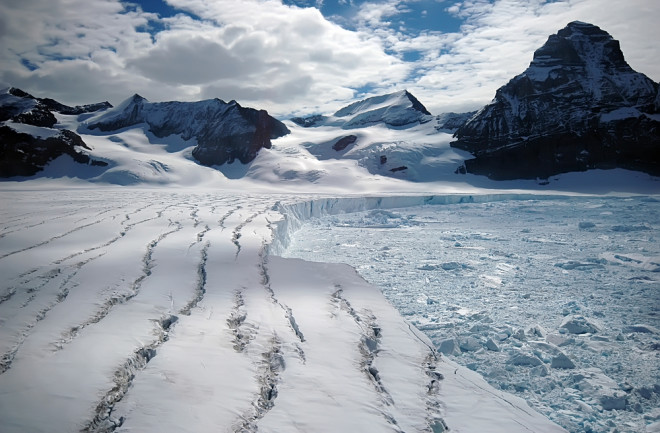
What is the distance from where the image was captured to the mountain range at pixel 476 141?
31547 millimetres

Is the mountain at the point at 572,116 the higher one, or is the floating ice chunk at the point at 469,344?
the mountain at the point at 572,116

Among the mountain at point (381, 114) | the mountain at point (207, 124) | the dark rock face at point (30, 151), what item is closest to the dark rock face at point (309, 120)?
the mountain at point (381, 114)

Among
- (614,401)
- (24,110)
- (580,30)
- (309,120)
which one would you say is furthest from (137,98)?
(614,401)

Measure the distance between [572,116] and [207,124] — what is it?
3959cm

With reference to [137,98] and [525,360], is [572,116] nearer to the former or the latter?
[525,360]

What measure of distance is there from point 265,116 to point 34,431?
44.3m

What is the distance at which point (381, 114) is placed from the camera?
5719 cm

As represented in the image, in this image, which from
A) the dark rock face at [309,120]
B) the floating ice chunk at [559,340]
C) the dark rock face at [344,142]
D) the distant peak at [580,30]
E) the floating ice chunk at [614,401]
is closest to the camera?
the floating ice chunk at [614,401]

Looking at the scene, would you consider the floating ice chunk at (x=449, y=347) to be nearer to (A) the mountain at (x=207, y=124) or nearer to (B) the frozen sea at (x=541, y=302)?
(B) the frozen sea at (x=541, y=302)

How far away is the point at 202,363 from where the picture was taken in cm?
262

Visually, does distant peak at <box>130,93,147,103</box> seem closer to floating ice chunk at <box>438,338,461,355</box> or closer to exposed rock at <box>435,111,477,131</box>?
exposed rock at <box>435,111,477,131</box>

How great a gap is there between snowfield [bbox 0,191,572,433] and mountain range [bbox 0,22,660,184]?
2755cm

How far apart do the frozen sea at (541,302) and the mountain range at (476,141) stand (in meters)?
22.9

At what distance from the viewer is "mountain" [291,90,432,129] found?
52844 mm
